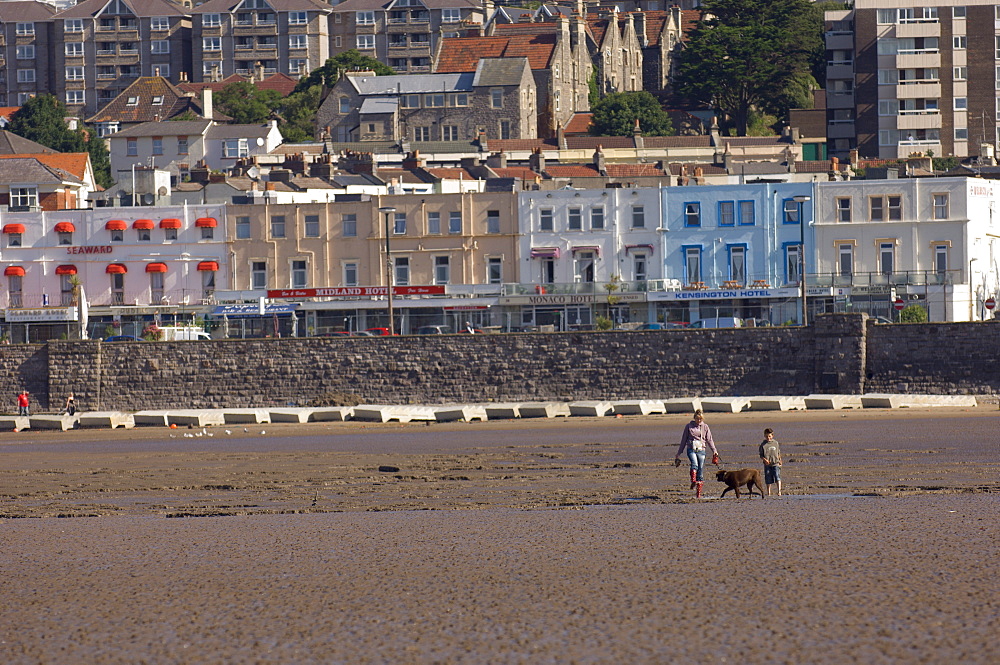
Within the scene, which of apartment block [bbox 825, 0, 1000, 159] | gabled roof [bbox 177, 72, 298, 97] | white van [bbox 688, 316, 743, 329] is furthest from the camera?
gabled roof [bbox 177, 72, 298, 97]

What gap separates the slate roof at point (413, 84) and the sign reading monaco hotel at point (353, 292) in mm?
55307

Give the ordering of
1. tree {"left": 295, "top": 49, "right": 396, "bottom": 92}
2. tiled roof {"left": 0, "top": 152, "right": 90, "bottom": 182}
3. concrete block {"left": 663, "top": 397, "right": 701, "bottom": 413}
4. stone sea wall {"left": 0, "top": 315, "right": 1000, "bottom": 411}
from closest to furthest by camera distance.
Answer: concrete block {"left": 663, "top": 397, "right": 701, "bottom": 413}
stone sea wall {"left": 0, "top": 315, "right": 1000, "bottom": 411}
tiled roof {"left": 0, "top": 152, "right": 90, "bottom": 182}
tree {"left": 295, "top": 49, "right": 396, "bottom": 92}

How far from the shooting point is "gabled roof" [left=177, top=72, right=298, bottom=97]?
447 feet

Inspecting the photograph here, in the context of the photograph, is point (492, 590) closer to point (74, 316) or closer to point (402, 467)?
point (402, 467)

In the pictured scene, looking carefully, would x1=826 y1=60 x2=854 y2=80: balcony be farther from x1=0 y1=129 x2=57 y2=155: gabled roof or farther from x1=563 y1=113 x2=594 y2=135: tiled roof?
x1=0 y1=129 x2=57 y2=155: gabled roof

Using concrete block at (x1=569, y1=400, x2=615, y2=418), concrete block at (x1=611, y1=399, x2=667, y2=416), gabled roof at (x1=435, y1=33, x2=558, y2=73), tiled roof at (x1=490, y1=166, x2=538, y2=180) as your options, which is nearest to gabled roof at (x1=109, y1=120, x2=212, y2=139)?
gabled roof at (x1=435, y1=33, x2=558, y2=73)

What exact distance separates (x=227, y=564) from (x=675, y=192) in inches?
1772

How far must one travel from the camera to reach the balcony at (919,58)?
105 metres

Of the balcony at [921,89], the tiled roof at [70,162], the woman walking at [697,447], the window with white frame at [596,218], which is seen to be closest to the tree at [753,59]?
the balcony at [921,89]

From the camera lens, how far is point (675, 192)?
61094 millimetres

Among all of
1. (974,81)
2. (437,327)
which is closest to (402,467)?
(437,327)

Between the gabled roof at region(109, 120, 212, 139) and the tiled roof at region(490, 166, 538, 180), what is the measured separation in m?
32.9

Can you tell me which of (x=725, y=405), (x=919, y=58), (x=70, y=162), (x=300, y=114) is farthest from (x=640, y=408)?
(x=300, y=114)

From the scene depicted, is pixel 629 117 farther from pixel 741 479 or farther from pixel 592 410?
pixel 741 479
